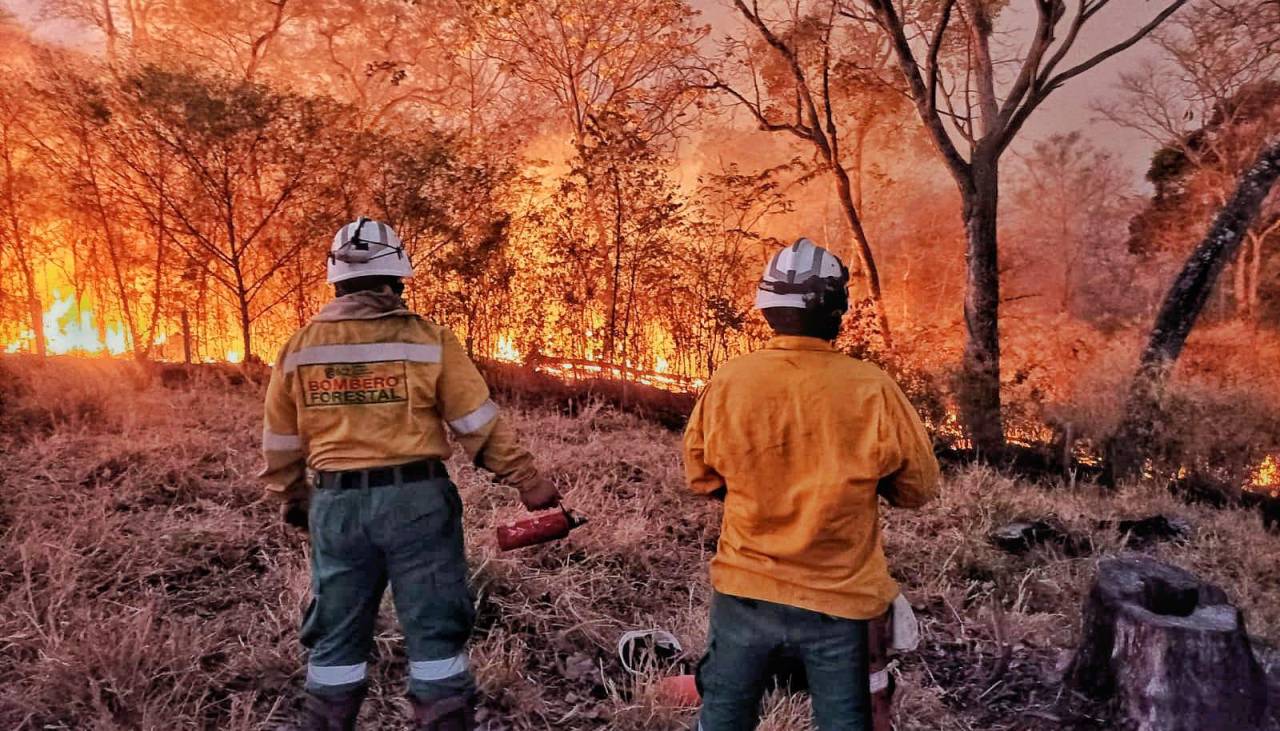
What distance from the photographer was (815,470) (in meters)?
1.65

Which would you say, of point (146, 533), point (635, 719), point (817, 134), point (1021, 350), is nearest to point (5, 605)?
point (146, 533)

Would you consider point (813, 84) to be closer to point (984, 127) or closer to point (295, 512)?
point (984, 127)

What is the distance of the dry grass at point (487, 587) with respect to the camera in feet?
8.91

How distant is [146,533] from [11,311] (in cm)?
857

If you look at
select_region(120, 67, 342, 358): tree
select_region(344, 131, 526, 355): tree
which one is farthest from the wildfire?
select_region(344, 131, 526, 355): tree

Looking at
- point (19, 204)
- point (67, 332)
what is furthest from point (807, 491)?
point (67, 332)

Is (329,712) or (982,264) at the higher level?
(982,264)

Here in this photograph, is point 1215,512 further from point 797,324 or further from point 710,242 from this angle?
point 797,324

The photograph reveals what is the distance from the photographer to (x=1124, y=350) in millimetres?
11680

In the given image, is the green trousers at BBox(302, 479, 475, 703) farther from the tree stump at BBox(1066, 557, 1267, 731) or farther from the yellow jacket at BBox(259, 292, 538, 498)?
the tree stump at BBox(1066, 557, 1267, 731)

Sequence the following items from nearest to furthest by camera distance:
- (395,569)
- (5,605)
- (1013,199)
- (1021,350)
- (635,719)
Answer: (395,569), (635,719), (5,605), (1021,350), (1013,199)

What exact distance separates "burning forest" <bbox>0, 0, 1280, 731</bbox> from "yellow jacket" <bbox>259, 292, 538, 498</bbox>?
0.01 metres

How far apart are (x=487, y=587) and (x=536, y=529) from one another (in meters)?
1.30

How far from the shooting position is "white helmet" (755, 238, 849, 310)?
171 cm
